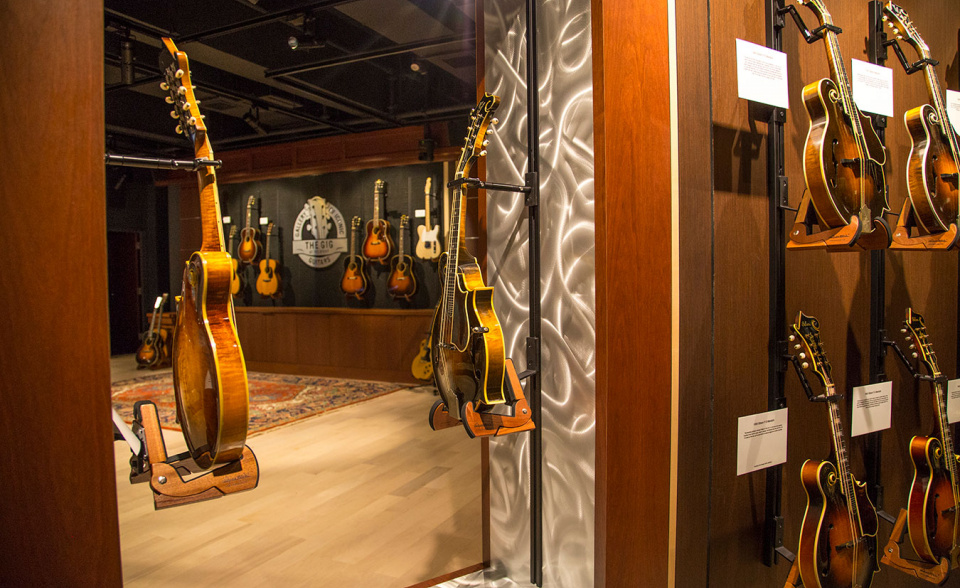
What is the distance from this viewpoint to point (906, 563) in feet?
6.60

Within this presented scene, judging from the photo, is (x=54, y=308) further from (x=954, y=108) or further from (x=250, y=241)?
(x=250, y=241)

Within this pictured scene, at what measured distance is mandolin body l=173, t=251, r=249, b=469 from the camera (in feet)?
3.78

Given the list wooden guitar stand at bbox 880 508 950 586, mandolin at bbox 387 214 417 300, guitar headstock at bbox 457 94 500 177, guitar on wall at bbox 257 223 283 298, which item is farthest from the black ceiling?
wooden guitar stand at bbox 880 508 950 586

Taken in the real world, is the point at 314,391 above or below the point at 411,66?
below

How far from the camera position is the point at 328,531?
2.86m

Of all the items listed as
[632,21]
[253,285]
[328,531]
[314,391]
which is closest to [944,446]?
[632,21]

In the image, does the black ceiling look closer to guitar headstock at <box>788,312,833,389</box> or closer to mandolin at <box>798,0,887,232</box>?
mandolin at <box>798,0,887,232</box>

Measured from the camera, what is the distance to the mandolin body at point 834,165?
1540mm

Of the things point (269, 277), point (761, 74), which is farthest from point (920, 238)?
point (269, 277)

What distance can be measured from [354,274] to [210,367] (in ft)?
19.4

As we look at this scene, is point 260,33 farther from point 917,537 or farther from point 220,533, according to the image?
point 917,537

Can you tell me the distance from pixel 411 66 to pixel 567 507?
471 cm

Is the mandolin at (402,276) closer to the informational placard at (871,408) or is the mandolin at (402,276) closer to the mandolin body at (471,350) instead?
the mandolin body at (471,350)

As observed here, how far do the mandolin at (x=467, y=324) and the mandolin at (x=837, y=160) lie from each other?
920 mm
